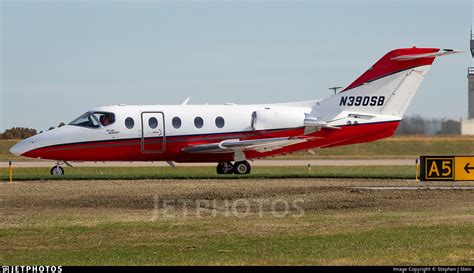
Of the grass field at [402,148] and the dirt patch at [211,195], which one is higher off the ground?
the grass field at [402,148]

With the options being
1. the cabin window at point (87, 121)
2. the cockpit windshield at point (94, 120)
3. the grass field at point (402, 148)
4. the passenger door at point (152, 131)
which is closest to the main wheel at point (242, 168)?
the passenger door at point (152, 131)

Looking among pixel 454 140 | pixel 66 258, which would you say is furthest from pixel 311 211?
pixel 454 140

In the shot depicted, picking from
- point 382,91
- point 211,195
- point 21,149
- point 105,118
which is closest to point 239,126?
point 105,118

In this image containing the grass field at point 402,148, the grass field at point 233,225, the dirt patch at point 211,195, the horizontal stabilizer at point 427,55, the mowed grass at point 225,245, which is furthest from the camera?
the grass field at point 402,148

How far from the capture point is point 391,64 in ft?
132

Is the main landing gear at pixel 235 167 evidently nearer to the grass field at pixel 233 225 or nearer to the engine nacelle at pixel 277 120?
the engine nacelle at pixel 277 120

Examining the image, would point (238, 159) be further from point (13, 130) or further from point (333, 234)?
point (13, 130)

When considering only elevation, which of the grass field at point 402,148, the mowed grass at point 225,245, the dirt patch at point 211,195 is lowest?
the mowed grass at point 225,245

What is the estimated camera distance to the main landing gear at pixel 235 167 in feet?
133

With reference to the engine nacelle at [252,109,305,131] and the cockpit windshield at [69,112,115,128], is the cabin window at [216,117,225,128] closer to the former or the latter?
the engine nacelle at [252,109,305,131]

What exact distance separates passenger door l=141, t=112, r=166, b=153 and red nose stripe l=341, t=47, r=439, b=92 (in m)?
7.92

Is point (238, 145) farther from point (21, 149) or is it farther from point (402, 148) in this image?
point (402, 148)

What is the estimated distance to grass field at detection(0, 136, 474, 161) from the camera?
5715 centimetres

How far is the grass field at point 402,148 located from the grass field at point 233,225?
89.8 feet
